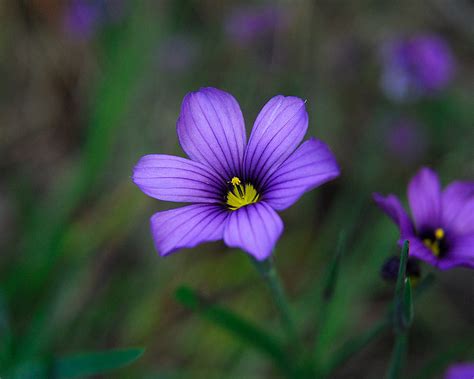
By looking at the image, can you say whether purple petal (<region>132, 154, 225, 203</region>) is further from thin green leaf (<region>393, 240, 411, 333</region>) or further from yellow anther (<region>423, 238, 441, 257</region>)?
yellow anther (<region>423, 238, 441, 257</region>)

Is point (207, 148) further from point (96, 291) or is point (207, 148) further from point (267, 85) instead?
point (267, 85)

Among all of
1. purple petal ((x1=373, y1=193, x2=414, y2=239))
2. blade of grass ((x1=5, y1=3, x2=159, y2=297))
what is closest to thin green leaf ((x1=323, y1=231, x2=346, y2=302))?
purple petal ((x1=373, y1=193, x2=414, y2=239))

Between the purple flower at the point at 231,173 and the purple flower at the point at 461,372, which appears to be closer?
the purple flower at the point at 231,173

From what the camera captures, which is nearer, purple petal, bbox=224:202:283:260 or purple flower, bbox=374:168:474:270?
purple petal, bbox=224:202:283:260

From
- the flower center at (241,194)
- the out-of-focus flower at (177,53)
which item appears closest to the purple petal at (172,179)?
the flower center at (241,194)

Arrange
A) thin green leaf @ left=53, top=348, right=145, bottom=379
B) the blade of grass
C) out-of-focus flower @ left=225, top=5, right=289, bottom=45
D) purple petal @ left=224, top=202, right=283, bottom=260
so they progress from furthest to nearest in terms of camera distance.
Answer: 1. out-of-focus flower @ left=225, top=5, right=289, bottom=45
2. the blade of grass
3. thin green leaf @ left=53, top=348, right=145, bottom=379
4. purple petal @ left=224, top=202, right=283, bottom=260

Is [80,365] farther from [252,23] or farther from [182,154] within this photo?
[252,23]

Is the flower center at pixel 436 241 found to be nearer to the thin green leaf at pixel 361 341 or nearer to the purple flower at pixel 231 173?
the thin green leaf at pixel 361 341
